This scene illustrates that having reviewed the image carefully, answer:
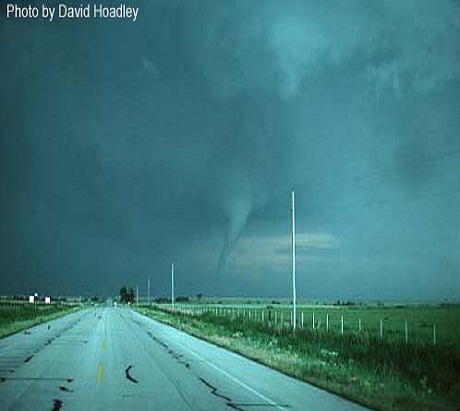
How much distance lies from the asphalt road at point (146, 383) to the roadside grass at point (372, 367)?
740 millimetres

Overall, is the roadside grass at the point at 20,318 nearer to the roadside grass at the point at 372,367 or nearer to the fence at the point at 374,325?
the fence at the point at 374,325

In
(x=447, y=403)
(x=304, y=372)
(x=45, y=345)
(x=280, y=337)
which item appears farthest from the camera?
(x=280, y=337)

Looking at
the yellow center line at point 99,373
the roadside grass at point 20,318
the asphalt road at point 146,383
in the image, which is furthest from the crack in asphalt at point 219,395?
the roadside grass at point 20,318

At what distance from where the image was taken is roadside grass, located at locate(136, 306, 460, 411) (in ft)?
46.6

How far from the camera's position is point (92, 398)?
1390 centimetres

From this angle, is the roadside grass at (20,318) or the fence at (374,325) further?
the roadside grass at (20,318)

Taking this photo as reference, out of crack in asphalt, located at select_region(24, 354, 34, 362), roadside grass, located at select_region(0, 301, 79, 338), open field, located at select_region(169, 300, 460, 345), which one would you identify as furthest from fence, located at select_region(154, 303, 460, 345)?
roadside grass, located at select_region(0, 301, 79, 338)

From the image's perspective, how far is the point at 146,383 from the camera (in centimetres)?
1662

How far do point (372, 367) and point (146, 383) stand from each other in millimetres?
6924

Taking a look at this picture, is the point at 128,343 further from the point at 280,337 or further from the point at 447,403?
the point at 447,403

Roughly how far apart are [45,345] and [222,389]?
55.8 ft

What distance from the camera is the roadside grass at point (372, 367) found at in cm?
1420

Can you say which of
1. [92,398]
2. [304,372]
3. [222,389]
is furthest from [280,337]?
[92,398]

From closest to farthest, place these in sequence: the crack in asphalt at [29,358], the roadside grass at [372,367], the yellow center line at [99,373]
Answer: the roadside grass at [372,367] → the yellow center line at [99,373] → the crack in asphalt at [29,358]
